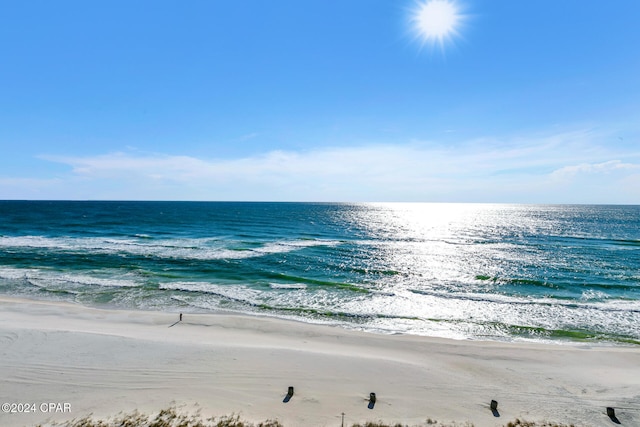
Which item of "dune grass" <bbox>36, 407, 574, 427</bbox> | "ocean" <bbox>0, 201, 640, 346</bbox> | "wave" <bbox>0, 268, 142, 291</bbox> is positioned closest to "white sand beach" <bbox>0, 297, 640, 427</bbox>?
"dune grass" <bbox>36, 407, 574, 427</bbox>

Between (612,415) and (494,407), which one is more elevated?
(494,407)

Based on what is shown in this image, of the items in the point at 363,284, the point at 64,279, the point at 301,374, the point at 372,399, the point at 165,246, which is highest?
the point at 165,246

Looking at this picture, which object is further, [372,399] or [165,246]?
[165,246]

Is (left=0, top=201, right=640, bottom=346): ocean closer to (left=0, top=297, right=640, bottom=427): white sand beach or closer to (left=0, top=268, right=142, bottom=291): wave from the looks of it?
(left=0, top=268, right=142, bottom=291): wave

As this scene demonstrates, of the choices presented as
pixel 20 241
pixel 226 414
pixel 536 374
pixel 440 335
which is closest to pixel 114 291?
pixel 226 414

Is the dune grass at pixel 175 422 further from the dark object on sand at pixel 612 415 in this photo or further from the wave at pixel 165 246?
the wave at pixel 165 246

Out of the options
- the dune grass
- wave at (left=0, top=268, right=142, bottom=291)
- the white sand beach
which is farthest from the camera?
wave at (left=0, top=268, right=142, bottom=291)

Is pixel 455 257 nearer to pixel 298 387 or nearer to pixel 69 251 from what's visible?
pixel 298 387

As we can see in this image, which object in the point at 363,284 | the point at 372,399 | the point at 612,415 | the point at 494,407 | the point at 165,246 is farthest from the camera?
the point at 165,246

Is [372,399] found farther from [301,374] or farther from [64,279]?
Answer: [64,279]

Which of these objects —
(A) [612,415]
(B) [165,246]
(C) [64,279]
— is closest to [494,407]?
(A) [612,415]
